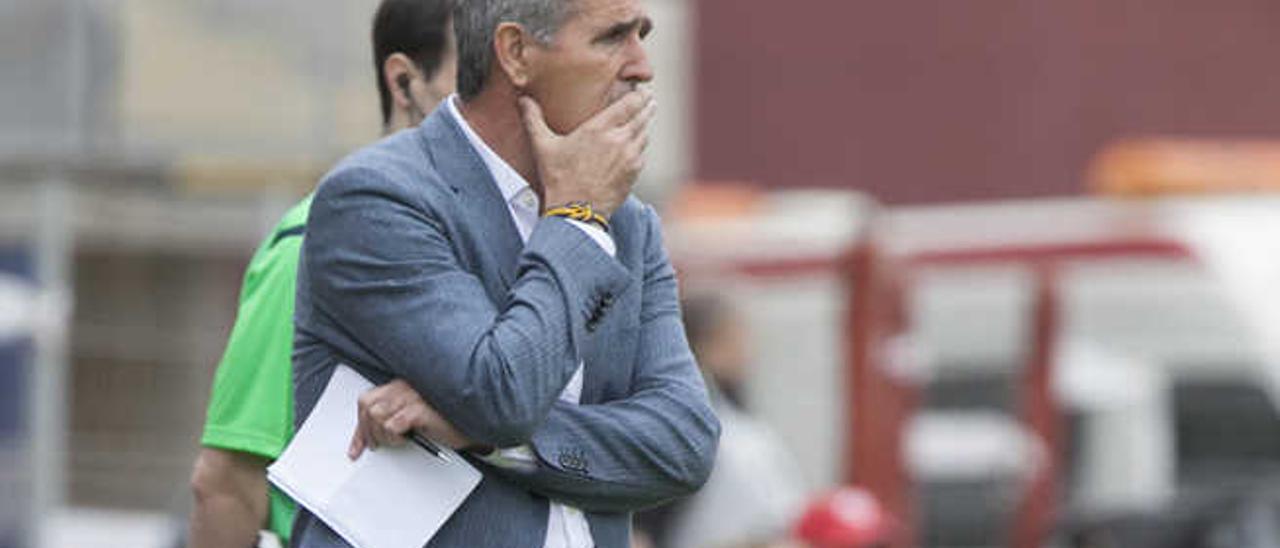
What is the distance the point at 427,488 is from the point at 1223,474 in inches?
427

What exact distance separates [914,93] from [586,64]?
56.2 feet

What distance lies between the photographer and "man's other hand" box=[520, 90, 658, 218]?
307cm

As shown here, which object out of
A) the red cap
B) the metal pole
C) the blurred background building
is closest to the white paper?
the blurred background building

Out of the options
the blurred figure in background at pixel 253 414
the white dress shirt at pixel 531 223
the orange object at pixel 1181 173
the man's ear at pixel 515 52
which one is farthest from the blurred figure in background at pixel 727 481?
the orange object at pixel 1181 173

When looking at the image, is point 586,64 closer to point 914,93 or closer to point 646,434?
point 646,434

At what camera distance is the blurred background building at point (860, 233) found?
8.18 metres

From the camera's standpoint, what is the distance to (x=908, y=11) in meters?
20.1

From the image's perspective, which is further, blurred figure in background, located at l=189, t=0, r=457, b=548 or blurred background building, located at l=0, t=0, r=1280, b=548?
blurred background building, located at l=0, t=0, r=1280, b=548

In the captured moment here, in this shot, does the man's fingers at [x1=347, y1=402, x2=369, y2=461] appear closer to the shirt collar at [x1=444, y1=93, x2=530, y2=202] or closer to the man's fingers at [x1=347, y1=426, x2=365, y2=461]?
the man's fingers at [x1=347, y1=426, x2=365, y2=461]

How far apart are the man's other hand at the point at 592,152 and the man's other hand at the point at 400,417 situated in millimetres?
237

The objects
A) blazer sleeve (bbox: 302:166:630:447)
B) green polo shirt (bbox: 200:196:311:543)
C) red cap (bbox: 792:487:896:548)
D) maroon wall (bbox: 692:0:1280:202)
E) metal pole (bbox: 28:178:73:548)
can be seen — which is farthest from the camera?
maroon wall (bbox: 692:0:1280:202)

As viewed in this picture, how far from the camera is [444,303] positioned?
Result: 2.96 metres

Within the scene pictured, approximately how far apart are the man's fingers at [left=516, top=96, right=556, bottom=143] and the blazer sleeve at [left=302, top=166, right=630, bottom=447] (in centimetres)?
9

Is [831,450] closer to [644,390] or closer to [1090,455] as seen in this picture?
[1090,455]
